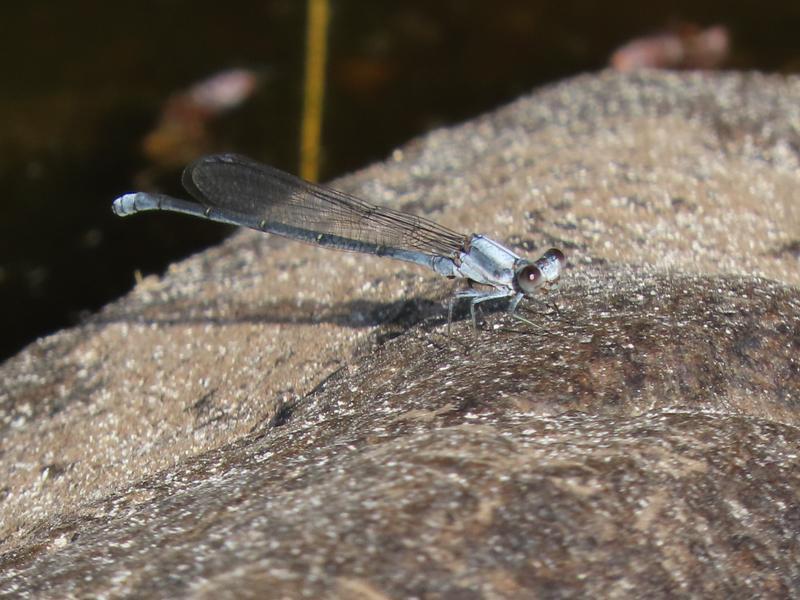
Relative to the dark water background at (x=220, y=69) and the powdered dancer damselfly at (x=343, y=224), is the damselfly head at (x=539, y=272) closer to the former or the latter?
the powdered dancer damselfly at (x=343, y=224)

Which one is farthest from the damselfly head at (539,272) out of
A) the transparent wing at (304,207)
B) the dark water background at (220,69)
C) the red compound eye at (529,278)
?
the dark water background at (220,69)

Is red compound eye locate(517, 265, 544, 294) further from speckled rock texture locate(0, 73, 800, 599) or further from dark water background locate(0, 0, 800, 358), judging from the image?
dark water background locate(0, 0, 800, 358)

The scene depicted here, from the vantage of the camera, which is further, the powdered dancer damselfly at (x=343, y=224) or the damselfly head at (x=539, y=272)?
the powdered dancer damselfly at (x=343, y=224)

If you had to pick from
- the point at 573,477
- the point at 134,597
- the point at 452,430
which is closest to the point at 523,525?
the point at 573,477

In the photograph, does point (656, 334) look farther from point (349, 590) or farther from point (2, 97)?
point (2, 97)

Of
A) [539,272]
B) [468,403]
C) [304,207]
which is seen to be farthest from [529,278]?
[304,207]

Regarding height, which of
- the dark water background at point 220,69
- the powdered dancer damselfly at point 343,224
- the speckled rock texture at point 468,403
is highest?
the dark water background at point 220,69

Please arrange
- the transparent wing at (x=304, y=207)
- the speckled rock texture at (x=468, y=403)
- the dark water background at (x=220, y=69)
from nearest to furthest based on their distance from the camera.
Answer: the speckled rock texture at (x=468, y=403) → the transparent wing at (x=304, y=207) → the dark water background at (x=220, y=69)

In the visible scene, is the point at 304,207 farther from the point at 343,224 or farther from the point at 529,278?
the point at 529,278
